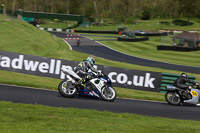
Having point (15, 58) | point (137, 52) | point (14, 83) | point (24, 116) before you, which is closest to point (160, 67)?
point (137, 52)

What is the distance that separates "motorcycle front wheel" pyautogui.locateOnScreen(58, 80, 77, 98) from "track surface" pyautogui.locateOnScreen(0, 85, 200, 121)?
27 centimetres

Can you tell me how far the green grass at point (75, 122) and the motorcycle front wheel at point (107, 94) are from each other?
97.4 inches

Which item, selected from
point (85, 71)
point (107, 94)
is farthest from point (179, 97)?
point (85, 71)

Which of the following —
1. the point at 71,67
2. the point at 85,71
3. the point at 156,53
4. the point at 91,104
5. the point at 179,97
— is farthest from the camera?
the point at 156,53

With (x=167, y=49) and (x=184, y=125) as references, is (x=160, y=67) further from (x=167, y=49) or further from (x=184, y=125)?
Result: (x=184, y=125)

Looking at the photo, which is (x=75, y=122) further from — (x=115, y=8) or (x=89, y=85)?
(x=115, y=8)

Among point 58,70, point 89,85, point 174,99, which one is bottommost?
point 174,99

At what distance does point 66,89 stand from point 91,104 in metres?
1.49

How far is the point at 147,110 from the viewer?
494 inches

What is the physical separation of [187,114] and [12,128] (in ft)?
25.8

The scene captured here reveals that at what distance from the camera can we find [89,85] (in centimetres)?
1343

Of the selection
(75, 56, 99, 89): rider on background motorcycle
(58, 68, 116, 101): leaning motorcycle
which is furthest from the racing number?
(75, 56, 99, 89): rider on background motorcycle

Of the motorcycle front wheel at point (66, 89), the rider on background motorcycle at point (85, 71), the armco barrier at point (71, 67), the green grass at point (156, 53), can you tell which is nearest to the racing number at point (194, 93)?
the armco barrier at point (71, 67)

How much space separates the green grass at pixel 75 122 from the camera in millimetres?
7914
